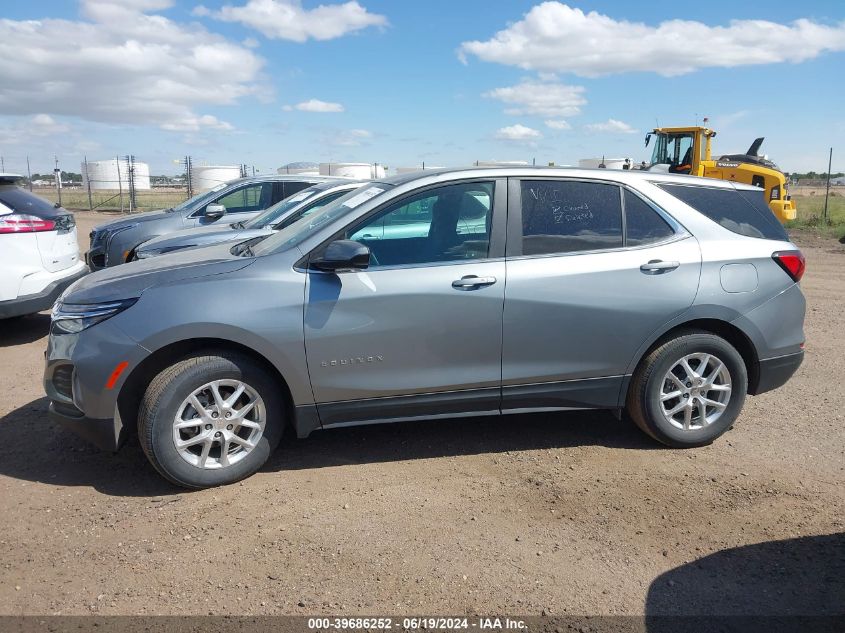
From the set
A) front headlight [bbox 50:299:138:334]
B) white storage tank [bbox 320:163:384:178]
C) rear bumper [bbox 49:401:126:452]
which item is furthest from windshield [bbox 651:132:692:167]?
white storage tank [bbox 320:163:384:178]

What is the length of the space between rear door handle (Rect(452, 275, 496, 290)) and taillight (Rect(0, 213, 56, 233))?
509 centimetres

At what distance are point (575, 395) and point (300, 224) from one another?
215cm

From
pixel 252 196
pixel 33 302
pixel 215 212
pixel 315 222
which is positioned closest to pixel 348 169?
pixel 252 196

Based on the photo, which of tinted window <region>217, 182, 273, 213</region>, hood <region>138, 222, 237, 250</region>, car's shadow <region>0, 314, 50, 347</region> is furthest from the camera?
tinted window <region>217, 182, 273, 213</region>

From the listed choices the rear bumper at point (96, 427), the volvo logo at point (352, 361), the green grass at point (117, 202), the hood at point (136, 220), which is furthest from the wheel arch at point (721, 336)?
the green grass at point (117, 202)

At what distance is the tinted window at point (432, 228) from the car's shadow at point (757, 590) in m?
2.08

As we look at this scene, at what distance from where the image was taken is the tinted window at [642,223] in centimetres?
449

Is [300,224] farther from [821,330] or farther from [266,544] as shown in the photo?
[821,330]

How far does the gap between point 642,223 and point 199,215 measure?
7.79m

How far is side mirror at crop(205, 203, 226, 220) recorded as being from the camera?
1004 centimetres

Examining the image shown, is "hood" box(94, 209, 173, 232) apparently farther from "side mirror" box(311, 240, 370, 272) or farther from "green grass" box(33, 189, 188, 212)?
"green grass" box(33, 189, 188, 212)

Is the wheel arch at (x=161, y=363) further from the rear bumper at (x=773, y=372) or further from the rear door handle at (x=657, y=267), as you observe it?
the rear bumper at (x=773, y=372)

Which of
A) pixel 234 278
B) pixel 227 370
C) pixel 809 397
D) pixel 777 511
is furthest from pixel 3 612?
pixel 809 397

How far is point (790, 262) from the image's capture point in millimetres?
4680
